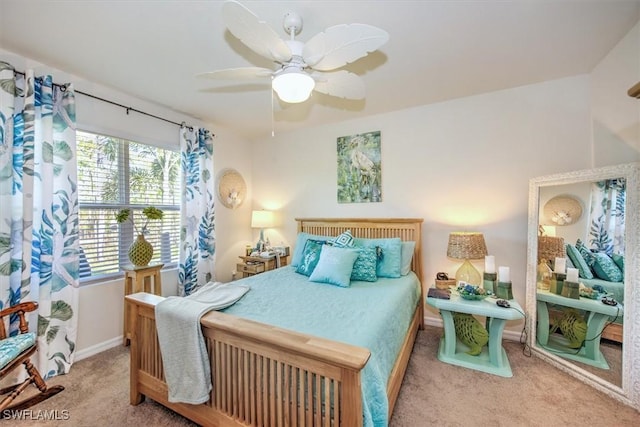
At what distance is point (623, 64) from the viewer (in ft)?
6.18

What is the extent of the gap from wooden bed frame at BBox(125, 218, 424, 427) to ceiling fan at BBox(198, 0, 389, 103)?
1279 mm

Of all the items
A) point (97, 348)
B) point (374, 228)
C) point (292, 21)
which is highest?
point (292, 21)

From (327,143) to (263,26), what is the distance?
2.42 m

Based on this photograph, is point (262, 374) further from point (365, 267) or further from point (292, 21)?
point (292, 21)

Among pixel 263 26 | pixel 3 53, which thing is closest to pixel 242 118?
pixel 3 53

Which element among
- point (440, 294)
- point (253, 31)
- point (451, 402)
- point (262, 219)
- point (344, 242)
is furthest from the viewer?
point (262, 219)

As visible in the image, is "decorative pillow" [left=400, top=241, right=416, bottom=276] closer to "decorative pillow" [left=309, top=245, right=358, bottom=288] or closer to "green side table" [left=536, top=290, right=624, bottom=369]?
"decorative pillow" [left=309, top=245, right=358, bottom=288]

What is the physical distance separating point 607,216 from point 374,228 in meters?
1.89

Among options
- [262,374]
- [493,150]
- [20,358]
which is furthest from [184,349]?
[493,150]

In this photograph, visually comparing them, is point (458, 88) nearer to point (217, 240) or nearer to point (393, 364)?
point (393, 364)

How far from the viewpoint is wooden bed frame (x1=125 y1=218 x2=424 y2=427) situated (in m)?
1.07

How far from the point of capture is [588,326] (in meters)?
1.99

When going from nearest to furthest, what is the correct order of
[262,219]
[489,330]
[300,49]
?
[300,49] < [489,330] < [262,219]

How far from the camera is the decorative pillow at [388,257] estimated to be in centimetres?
257
